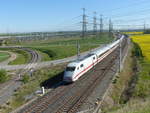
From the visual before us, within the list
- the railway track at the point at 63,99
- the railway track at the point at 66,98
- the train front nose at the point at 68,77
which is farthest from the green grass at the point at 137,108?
the train front nose at the point at 68,77

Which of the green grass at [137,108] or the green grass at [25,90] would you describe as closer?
the green grass at [137,108]

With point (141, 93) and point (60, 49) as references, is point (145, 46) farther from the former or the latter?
point (141, 93)

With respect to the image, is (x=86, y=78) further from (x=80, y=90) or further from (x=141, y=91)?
(x=141, y=91)

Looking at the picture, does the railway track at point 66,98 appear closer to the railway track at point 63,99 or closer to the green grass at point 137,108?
the railway track at point 63,99

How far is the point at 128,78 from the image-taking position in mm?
36469

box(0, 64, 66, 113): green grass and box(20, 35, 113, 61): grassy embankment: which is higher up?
box(20, 35, 113, 61): grassy embankment

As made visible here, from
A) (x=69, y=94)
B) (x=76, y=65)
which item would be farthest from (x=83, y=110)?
(x=76, y=65)

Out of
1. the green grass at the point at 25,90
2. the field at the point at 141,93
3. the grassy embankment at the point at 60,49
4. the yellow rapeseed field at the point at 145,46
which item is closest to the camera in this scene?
the field at the point at 141,93

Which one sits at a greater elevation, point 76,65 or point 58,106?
point 76,65

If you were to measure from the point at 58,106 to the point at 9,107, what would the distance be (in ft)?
20.5

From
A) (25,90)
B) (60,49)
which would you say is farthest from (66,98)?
A: (60,49)

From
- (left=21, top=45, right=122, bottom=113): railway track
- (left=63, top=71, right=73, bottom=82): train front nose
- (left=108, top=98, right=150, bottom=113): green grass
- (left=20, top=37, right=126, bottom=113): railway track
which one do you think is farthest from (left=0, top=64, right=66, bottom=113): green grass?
(left=108, top=98, right=150, bottom=113): green grass

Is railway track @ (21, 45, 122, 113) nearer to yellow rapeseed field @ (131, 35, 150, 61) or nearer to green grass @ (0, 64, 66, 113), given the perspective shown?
green grass @ (0, 64, 66, 113)

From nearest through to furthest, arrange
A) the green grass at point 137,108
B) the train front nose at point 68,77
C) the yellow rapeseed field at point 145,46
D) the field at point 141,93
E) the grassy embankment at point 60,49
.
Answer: the green grass at point 137,108 < the field at point 141,93 < the train front nose at point 68,77 < the yellow rapeseed field at point 145,46 < the grassy embankment at point 60,49
